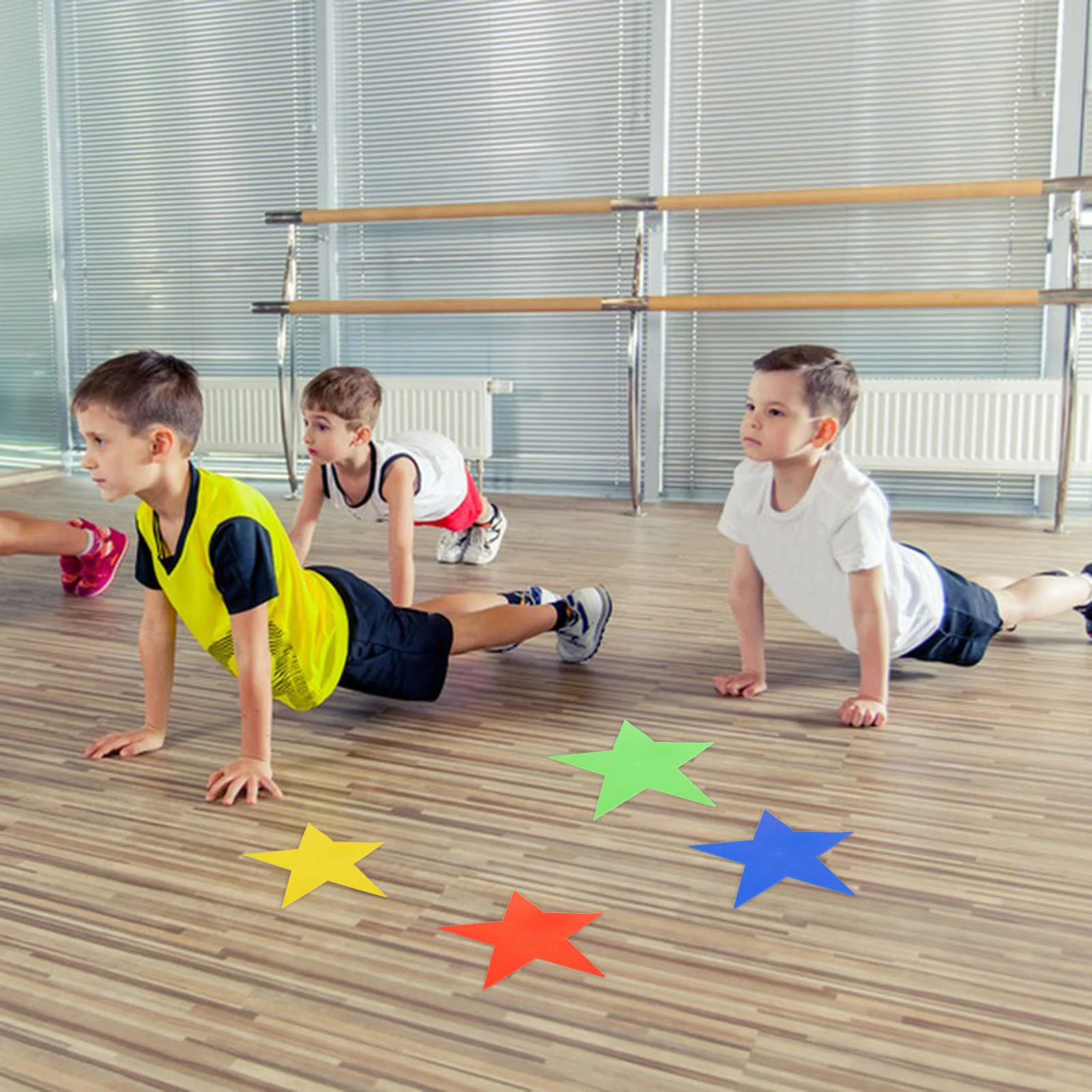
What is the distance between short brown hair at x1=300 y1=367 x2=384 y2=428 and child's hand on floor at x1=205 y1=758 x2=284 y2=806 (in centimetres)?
85

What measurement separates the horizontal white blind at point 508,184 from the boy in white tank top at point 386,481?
1.33 meters

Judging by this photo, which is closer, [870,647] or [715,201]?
[870,647]

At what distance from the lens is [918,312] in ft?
11.4

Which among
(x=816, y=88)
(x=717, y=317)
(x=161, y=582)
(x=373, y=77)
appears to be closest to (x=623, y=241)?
(x=717, y=317)

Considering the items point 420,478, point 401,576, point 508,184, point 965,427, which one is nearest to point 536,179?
point 508,184

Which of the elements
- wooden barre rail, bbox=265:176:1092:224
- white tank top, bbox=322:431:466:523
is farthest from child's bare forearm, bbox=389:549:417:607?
wooden barre rail, bbox=265:176:1092:224

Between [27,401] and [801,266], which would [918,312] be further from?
[27,401]

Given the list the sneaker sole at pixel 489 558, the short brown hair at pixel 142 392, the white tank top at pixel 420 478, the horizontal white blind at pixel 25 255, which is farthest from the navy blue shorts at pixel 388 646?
the horizontal white blind at pixel 25 255

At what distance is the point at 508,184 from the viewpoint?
386cm

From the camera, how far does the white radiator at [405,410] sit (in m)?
3.68

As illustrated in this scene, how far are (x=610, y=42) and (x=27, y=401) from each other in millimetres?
2555

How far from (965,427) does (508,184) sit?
5.42 ft

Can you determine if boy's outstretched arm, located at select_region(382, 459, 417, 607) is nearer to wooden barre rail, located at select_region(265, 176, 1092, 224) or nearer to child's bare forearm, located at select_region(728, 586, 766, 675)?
child's bare forearm, located at select_region(728, 586, 766, 675)

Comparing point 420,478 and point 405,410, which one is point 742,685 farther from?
point 405,410
